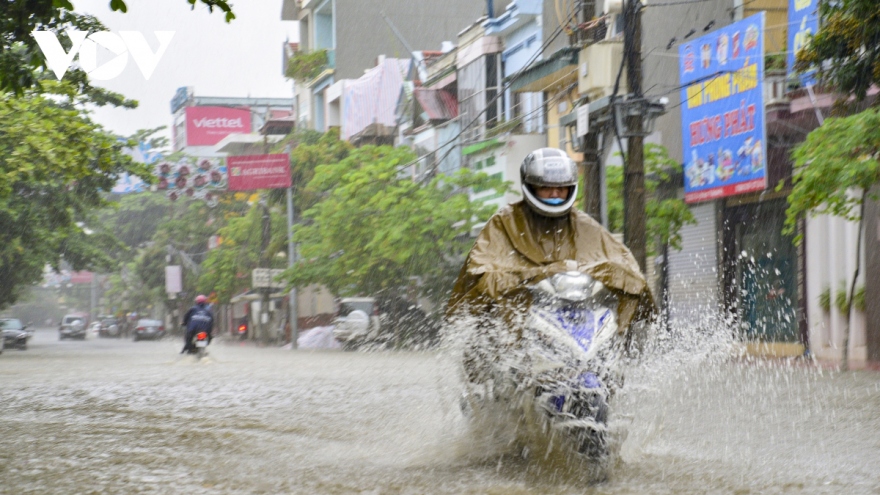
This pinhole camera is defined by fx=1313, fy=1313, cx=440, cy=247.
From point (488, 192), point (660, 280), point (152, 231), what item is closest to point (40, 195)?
point (488, 192)

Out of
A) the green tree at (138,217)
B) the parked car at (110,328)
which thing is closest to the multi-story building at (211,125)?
the green tree at (138,217)

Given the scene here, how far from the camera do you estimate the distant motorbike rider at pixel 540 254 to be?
6.48 meters

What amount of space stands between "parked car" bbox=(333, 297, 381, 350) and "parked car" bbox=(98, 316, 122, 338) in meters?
42.8

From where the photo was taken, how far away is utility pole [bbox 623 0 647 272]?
624 inches

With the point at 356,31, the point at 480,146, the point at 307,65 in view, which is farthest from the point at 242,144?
the point at 480,146

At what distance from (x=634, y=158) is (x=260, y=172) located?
87.2 feet

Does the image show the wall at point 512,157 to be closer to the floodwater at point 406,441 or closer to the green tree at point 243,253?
the floodwater at point 406,441

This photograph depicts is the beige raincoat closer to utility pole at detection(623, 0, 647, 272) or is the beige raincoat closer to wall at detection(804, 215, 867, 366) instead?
utility pole at detection(623, 0, 647, 272)

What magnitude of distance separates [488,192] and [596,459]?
25.3 meters

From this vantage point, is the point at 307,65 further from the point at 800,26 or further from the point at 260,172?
the point at 800,26

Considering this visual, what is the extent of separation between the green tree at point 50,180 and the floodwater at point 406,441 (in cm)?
616

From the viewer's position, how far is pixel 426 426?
30.2ft

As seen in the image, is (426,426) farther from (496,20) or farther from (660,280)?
(496,20)

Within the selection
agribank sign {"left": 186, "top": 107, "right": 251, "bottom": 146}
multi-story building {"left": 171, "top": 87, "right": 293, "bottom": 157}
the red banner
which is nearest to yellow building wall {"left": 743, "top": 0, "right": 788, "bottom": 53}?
the red banner
